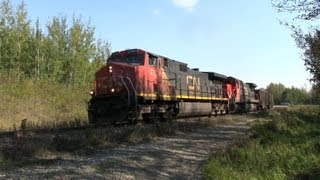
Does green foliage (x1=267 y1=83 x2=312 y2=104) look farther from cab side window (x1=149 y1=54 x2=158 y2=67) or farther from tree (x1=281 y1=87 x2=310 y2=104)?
cab side window (x1=149 y1=54 x2=158 y2=67)

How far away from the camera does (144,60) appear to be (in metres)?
21.9

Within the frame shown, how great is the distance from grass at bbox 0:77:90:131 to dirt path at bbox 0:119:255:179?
12585 millimetres

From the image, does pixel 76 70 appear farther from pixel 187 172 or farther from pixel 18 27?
pixel 187 172

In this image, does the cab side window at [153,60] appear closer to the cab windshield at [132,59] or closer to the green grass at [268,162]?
the cab windshield at [132,59]

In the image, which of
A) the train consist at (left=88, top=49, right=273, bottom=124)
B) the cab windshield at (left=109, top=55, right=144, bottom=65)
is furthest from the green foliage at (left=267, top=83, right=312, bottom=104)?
the cab windshield at (left=109, top=55, right=144, bottom=65)

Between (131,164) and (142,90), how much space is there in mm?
10245

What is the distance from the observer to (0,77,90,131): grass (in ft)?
89.1

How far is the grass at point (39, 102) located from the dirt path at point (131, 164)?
12.6 meters

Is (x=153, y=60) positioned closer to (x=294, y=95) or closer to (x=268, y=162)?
(x=268, y=162)

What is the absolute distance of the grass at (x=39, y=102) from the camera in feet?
89.1

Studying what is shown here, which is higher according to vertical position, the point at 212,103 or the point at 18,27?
the point at 18,27

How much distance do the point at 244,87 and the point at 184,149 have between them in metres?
35.7

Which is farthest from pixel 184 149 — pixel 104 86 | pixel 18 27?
pixel 18 27

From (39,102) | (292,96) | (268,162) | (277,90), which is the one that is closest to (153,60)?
(39,102)
